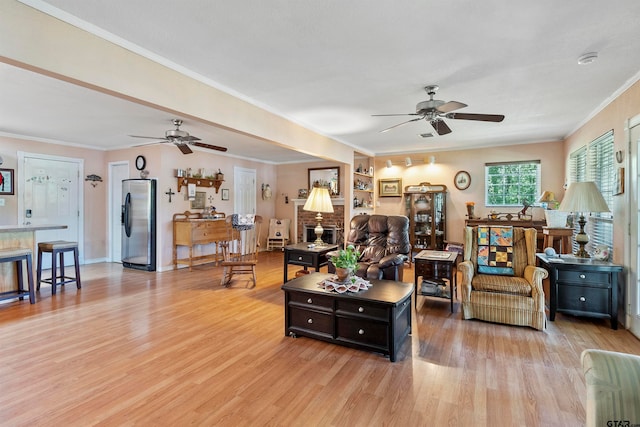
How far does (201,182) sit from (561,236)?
21.0 feet

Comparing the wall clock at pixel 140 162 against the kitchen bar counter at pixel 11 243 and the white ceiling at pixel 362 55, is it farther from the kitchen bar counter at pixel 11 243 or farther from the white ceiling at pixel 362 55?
the kitchen bar counter at pixel 11 243

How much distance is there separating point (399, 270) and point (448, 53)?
2396mm

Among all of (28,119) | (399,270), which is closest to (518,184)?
(399,270)

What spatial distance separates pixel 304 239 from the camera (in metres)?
8.56

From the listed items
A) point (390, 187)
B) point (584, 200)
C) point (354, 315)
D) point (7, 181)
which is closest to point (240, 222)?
point (354, 315)

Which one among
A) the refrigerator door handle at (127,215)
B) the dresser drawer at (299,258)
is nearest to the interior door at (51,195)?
the refrigerator door handle at (127,215)

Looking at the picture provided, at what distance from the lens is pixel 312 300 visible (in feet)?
9.69

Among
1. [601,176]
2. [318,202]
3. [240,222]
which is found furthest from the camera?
[240,222]

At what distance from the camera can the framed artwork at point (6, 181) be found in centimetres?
552

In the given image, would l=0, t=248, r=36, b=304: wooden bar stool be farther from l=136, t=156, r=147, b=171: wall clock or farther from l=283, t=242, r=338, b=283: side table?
l=283, t=242, r=338, b=283: side table

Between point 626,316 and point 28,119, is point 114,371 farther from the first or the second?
point 626,316

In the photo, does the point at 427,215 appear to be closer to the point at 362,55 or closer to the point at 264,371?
the point at 362,55

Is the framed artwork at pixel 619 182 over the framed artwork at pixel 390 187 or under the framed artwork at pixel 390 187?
under

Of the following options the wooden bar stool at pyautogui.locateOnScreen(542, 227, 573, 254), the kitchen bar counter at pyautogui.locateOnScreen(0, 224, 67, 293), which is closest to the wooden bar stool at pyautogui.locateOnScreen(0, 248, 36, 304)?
the kitchen bar counter at pyautogui.locateOnScreen(0, 224, 67, 293)
